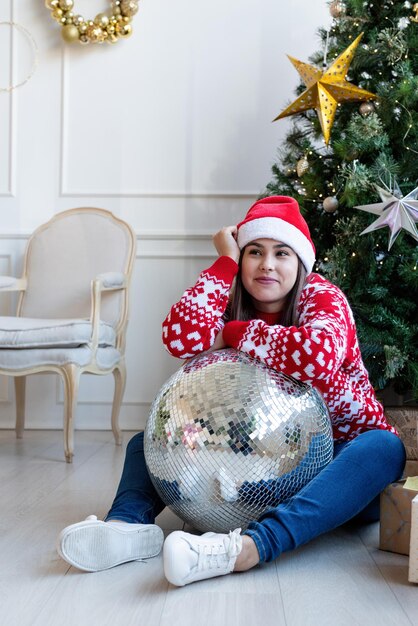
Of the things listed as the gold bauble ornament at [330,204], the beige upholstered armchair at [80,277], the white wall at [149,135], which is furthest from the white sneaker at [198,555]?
the white wall at [149,135]

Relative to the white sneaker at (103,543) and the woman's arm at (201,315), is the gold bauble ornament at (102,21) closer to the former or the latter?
the woman's arm at (201,315)

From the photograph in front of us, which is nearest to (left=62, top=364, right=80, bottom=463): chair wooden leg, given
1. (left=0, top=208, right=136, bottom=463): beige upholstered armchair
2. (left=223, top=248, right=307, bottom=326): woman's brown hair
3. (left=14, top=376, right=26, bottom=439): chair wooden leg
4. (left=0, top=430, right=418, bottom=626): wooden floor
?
(left=0, top=208, right=136, bottom=463): beige upholstered armchair

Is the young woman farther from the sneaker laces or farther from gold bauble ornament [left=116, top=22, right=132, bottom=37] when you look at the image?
gold bauble ornament [left=116, top=22, right=132, bottom=37]

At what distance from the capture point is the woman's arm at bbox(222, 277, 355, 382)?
1.58m

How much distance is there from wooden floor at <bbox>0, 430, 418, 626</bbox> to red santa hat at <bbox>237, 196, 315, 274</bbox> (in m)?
0.67

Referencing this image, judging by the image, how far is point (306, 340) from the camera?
1.58 m

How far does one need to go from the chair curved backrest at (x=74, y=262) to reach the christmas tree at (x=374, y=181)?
0.98 m

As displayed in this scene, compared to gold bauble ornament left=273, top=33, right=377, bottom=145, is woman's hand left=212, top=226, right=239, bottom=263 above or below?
below

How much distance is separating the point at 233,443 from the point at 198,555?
0.22 meters

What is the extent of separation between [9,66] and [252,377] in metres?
2.56

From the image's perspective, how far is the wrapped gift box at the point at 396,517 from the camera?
1644 mm

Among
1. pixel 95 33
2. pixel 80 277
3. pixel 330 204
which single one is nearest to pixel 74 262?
pixel 80 277

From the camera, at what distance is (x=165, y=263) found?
11.6 ft

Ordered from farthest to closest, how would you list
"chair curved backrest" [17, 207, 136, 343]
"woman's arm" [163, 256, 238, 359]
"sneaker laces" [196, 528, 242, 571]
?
"chair curved backrest" [17, 207, 136, 343], "woman's arm" [163, 256, 238, 359], "sneaker laces" [196, 528, 242, 571]
